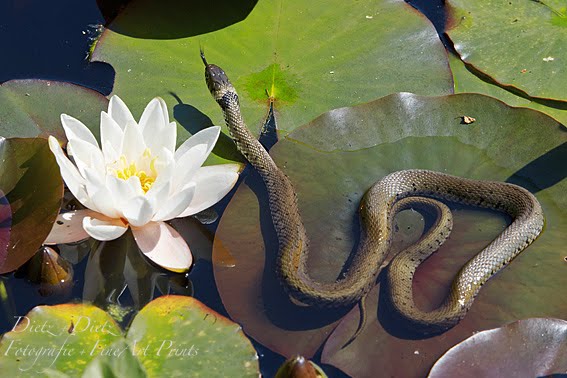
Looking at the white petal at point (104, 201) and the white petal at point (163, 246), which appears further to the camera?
Result: the white petal at point (163, 246)

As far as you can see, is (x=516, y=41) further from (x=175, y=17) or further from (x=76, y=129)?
(x=76, y=129)

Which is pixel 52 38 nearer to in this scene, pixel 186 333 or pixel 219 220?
pixel 219 220

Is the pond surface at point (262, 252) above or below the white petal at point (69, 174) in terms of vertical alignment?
below

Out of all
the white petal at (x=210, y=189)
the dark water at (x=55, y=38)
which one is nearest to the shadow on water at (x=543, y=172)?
the dark water at (x=55, y=38)

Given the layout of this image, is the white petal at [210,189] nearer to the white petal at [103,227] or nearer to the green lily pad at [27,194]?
the white petal at [103,227]

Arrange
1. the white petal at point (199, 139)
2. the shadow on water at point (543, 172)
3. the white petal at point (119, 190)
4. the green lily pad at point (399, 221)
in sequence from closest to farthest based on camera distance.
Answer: the white petal at point (119, 190) < the green lily pad at point (399, 221) < the white petal at point (199, 139) < the shadow on water at point (543, 172)

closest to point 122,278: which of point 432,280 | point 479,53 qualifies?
point 432,280
